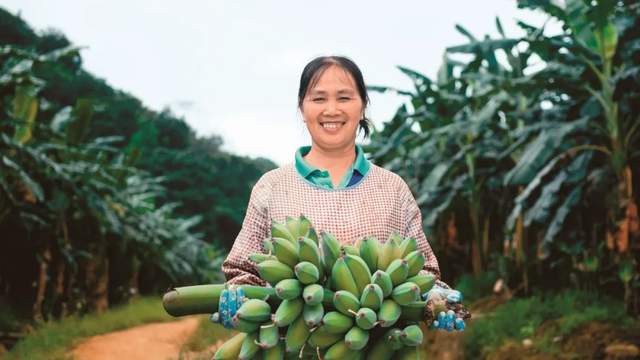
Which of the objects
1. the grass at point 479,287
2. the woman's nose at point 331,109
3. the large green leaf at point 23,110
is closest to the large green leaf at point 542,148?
the grass at point 479,287

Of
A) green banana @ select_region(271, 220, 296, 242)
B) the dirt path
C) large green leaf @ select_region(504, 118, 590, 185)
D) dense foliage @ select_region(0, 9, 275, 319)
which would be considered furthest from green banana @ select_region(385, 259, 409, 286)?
dense foliage @ select_region(0, 9, 275, 319)

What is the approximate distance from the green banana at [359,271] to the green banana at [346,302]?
5 centimetres

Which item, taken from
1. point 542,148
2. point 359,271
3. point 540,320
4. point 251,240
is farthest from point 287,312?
point 540,320

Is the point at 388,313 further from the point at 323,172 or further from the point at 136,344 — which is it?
the point at 136,344

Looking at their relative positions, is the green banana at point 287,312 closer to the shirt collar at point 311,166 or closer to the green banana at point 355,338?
the green banana at point 355,338

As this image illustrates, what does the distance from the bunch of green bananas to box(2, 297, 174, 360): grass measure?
168 inches

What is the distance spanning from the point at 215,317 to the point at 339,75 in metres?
0.68

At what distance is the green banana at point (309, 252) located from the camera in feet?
3.98

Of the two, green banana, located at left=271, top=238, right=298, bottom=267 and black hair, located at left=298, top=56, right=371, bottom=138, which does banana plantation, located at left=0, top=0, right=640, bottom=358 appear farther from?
black hair, located at left=298, top=56, right=371, bottom=138

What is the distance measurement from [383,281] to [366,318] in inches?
3.3

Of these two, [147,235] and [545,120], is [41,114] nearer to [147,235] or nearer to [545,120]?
[147,235]

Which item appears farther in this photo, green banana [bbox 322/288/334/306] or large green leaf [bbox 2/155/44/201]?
large green leaf [bbox 2/155/44/201]

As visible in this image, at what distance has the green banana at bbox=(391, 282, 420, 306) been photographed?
3.90 ft

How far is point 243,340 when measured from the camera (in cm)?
128
